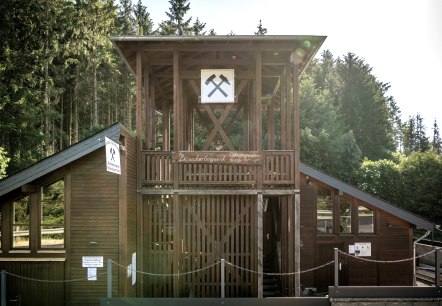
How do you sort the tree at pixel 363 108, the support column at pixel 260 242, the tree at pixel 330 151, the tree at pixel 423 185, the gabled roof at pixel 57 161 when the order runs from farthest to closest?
the tree at pixel 363 108
the tree at pixel 330 151
the tree at pixel 423 185
the support column at pixel 260 242
the gabled roof at pixel 57 161

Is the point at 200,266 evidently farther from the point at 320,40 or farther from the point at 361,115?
the point at 361,115

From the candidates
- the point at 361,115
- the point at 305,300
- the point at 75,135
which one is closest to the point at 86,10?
the point at 75,135

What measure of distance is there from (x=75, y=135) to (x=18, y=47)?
8.95 m

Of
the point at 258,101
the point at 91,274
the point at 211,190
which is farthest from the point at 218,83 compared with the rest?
the point at 91,274

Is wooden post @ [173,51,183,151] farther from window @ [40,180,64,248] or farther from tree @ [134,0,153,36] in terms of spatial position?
tree @ [134,0,153,36]

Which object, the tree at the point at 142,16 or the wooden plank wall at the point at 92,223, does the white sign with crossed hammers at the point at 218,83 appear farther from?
the tree at the point at 142,16

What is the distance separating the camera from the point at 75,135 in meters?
35.3

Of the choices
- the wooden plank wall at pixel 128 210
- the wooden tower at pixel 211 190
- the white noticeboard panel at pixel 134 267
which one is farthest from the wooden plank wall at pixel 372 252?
the wooden plank wall at pixel 128 210

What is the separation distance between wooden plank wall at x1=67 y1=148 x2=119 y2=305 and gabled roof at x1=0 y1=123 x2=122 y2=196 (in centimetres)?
40

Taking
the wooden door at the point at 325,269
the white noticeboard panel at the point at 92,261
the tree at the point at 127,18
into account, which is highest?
the tree at the point at 127,18

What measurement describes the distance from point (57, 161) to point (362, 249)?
12800 mm

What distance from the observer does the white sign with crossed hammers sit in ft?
42.3

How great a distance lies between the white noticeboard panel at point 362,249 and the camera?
1731 centimetres

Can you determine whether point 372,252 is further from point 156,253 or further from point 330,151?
point 330,151
